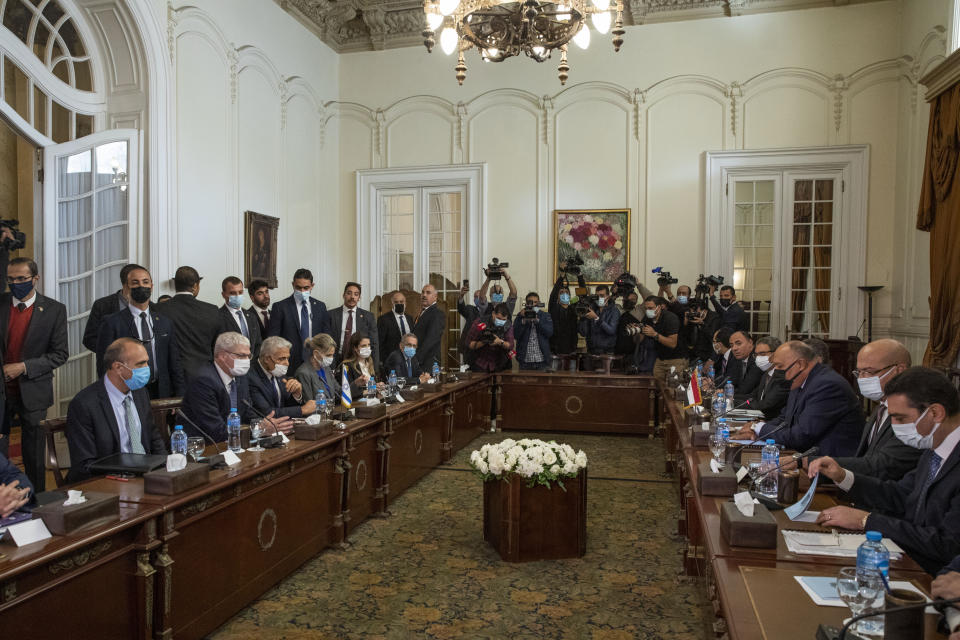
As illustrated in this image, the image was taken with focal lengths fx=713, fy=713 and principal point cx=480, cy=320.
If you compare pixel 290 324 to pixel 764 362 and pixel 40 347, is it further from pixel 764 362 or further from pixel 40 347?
pixel 764 362

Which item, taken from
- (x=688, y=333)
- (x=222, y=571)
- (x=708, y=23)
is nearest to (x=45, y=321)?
(x=222, y=571)

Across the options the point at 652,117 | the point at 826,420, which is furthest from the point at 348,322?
the point at 652,117

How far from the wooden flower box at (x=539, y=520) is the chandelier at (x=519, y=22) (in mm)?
3258

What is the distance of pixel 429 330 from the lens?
808 centimetres

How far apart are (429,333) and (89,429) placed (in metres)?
4.90

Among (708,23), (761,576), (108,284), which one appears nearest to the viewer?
(761,576)

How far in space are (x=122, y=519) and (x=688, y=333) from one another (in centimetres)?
724

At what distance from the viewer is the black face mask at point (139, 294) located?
513 centimetres

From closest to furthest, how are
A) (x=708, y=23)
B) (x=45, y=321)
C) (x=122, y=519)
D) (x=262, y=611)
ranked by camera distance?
(x=122, y=519) < (x=262, y=611) < (x=45, y=321) < (x=708, y=23)

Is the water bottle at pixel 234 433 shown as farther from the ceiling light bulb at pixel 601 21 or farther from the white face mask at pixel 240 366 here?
the ceiling light bulb at pixel 601 21

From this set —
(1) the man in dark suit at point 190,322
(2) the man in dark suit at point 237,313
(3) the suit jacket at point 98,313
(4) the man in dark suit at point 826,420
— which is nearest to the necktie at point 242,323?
(2) the man in dark suit at point 237,313

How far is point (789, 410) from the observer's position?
4.38m

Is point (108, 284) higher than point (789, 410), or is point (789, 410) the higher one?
point (108, 284)

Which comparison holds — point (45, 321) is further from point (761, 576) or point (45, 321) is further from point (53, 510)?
point (761, 576)
